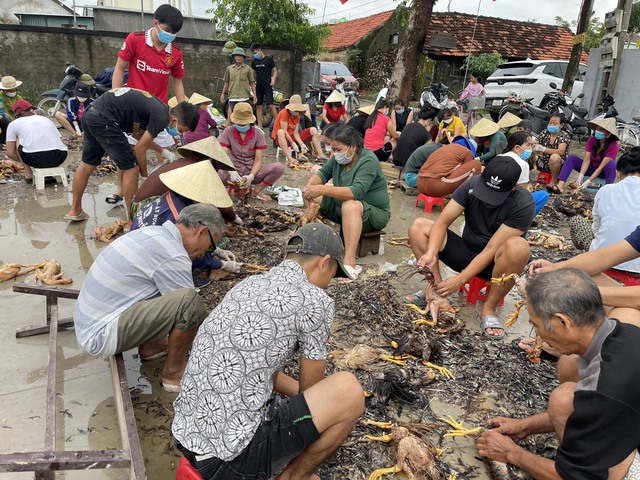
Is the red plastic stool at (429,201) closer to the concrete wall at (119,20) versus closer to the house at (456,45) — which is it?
the concrete wall at (119,20)

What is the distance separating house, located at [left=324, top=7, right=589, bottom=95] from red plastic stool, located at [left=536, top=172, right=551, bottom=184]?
13.0 meters

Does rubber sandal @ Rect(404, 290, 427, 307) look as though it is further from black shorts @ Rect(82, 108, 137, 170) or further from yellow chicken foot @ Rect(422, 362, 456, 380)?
black shorts @ Rect(82, 108, 137, 170)

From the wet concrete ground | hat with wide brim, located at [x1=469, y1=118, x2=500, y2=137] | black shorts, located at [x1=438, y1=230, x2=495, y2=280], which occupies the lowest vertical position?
the wet concrete ground

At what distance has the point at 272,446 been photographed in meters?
1.81

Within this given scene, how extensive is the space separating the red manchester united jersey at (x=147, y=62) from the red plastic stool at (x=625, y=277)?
471 centimetres

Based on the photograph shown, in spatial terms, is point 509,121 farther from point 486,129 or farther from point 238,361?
point 238,361

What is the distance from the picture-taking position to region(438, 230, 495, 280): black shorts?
373 centimetres

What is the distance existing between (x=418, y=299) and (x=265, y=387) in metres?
2.28

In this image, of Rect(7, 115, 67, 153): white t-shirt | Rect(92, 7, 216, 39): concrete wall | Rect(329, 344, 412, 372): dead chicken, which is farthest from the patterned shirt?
Rect(92, 7, 216, 39): concrete wall

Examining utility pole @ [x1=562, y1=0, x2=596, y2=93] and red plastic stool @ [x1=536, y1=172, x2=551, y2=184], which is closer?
red plastic stool @ [x1=536, y1=172, x2=551, y2=184]

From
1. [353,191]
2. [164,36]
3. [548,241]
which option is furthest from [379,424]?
[164,36]

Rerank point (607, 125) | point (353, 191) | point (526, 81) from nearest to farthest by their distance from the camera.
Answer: point (353, 191)
point (607, 125)
point (526, 81)

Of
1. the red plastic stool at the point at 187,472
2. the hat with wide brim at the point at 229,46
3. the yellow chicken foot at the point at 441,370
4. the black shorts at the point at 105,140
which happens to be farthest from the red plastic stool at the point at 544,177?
the red plastic stool at the point at 187,472

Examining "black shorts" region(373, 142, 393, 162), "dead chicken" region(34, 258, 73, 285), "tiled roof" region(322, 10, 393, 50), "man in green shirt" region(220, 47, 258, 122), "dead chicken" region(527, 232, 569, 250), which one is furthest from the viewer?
"tiled roof" region(322, 10, 393, 50)
